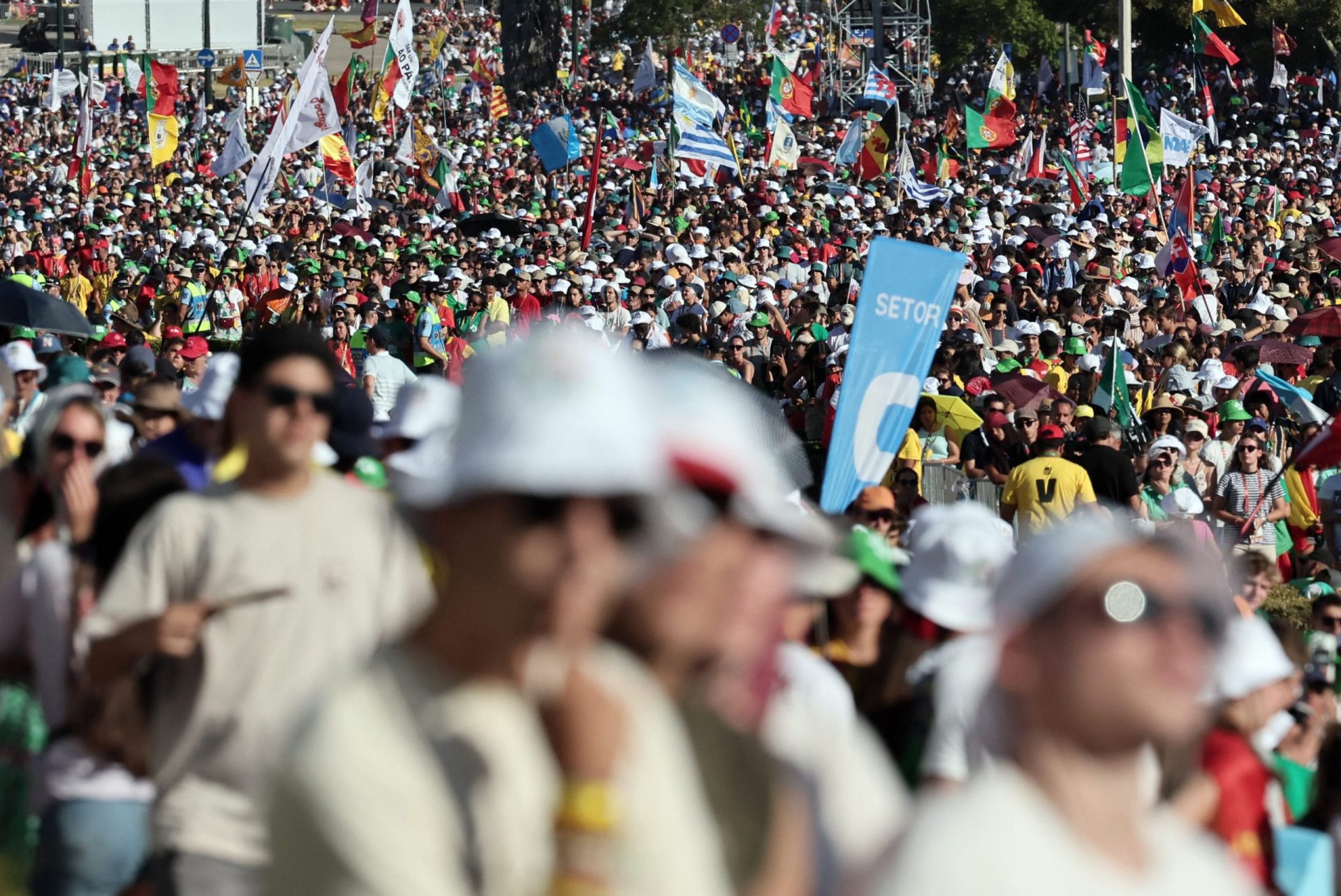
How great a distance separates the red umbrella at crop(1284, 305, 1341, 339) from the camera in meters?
13.8

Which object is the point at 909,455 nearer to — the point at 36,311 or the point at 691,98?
the point at 36,311

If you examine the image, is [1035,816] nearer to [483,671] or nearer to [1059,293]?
[483,671]

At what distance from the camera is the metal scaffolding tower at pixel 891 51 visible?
49562 millimetres

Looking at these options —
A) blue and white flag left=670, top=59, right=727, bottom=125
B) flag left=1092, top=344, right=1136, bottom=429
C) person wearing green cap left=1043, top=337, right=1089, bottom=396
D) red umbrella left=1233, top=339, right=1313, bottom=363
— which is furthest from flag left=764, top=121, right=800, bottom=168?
flag left=1092, top=344, right=1136, bottom=429

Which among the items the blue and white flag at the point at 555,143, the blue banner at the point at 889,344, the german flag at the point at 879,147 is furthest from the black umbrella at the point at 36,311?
the german flag at the point at 879,147

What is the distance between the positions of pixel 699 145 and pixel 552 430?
22112 millimetres

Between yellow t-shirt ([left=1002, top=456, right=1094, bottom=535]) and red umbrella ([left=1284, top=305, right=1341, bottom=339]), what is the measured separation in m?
5.21

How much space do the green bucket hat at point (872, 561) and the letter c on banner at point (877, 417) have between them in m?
2.76

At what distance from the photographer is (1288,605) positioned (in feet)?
30.0

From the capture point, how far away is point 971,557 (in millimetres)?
4379

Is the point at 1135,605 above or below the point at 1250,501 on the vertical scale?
above

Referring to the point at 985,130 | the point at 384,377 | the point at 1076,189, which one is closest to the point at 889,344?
the point at 384,377

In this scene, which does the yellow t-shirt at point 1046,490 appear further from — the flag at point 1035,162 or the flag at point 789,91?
the flag at point 1035,162

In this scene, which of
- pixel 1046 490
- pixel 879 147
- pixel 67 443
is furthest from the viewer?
pixel 879 147
